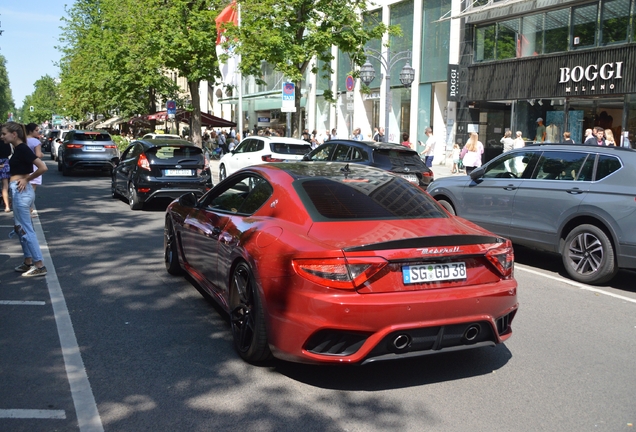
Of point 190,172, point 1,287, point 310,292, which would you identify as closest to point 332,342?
point 310,292

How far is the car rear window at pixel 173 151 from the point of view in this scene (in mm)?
13961

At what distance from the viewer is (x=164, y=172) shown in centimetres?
1388

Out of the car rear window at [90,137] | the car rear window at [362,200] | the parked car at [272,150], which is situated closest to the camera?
the car rear window at [362,200]

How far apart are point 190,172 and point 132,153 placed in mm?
1843

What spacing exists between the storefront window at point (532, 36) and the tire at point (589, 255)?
18206 mm

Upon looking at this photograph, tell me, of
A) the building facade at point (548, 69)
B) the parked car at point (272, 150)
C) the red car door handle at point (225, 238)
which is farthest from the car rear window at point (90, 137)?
the red car door handle at point (225, 238)

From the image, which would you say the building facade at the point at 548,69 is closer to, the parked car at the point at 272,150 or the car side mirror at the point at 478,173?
the parked car at the point at 272,150

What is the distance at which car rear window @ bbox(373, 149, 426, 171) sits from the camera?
13727 mm

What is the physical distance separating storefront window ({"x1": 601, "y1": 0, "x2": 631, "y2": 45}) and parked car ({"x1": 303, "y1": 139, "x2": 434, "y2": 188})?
11402 millimetres

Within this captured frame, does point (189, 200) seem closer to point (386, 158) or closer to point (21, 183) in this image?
point (21, 183)

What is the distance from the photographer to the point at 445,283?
4387mm

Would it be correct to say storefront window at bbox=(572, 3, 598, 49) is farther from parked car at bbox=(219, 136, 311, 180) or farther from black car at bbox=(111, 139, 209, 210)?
black car at bbox=(111, 139, 209, 210)

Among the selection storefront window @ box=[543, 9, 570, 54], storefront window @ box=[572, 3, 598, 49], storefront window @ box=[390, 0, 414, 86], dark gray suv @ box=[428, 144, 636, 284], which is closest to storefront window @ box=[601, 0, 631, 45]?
storefront window @ box=[572, 3, 598, 49]

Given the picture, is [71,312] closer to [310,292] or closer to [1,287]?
[1,287]
